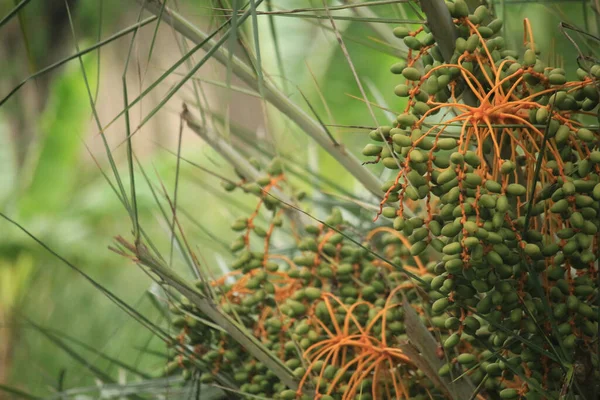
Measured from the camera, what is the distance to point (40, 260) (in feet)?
6.10

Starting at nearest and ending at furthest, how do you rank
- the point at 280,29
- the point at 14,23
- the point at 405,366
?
the point at 405,366, the point at 280,29, the point at 14,23

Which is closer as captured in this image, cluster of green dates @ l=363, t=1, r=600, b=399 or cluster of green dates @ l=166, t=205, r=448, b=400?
cluster of green dates @ l=363, t=1, r=600, b=399

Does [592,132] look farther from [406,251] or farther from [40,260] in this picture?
[40,260]

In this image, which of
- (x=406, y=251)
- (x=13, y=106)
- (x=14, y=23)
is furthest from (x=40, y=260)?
(x=406, y=251)

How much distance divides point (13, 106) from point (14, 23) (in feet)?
2.02

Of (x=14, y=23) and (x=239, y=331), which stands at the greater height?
(x=14, y=23)

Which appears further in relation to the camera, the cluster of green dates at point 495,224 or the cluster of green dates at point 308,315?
the cluster of green dates at point 308,315

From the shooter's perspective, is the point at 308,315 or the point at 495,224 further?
the point at 308,315

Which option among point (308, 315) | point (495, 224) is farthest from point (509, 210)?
point (308, 315)

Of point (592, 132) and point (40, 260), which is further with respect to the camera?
point (40, 260)

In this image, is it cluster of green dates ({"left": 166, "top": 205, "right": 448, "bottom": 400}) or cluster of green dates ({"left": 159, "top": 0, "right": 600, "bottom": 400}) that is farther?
cluster of green dates ({"left": 166, "top": 205, "right": 448, "bottom": 400})

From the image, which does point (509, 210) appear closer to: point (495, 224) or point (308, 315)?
point (495, 224)

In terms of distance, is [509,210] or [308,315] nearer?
[509,210]

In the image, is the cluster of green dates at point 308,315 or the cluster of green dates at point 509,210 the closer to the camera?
the cluster of green dates at point 509,210
